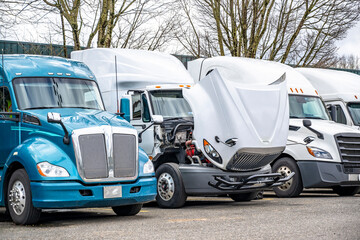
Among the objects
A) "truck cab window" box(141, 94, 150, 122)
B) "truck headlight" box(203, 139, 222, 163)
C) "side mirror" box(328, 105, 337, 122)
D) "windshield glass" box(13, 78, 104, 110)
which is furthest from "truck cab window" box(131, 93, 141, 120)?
"side mirror" box(328, 105, 337, 122)

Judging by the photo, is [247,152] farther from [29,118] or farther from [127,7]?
[127,7]

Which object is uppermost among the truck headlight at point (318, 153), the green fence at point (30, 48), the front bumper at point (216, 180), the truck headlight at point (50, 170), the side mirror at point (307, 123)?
the green fence at point (30, 48)

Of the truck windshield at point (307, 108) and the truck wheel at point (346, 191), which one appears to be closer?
the truck windshield at point (307, 108)

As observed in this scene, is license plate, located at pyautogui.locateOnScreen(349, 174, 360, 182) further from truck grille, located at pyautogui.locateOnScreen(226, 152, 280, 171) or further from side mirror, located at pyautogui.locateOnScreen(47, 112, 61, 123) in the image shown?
→ side mirror, located at pyautogui.locateOnScreen(47, 112, 61, 123)

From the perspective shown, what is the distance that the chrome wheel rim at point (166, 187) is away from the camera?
12.5 meters

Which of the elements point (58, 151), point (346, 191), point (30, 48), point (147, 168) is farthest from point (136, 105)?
point (30, 48)

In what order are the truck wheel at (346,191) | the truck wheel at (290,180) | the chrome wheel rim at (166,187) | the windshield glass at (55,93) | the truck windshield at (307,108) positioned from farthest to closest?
the truck wheel at (346,191) → the truck windshield at (307,108) → the truck wheel at (290,180) → the chrome wheel rim at (166,187) → the windshield glass at (55,93)

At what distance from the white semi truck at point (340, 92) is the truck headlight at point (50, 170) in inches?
362

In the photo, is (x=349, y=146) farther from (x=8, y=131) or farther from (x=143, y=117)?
(x=8, y=131)

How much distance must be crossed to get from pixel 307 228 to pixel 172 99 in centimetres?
615

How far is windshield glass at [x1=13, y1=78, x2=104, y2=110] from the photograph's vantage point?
36.0 ft

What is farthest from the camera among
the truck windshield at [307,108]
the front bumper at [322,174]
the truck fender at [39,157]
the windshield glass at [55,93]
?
the truck windshield at [307,108]

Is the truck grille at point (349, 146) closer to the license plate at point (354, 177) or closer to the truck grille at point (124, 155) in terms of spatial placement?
the license plate at point (354, 177)

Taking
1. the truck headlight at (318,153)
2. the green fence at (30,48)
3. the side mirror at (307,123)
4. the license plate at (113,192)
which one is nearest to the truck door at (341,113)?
the side mirror at (307,123)
